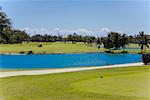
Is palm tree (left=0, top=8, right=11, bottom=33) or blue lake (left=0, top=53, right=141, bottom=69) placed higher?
palm tree (left=0, top=8, right=11, bottom=33)

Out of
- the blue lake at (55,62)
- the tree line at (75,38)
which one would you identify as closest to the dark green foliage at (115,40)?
the tree line at (75,38)

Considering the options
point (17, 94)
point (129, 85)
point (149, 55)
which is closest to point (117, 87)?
point (129, 85)

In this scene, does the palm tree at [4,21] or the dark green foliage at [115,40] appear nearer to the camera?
the palm tree at [4,21]

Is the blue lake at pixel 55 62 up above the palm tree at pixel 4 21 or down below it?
below

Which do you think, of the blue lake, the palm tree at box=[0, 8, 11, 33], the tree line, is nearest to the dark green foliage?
the tree line

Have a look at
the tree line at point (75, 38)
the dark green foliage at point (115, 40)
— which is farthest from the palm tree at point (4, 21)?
the dark green foliage at point (115, 40)

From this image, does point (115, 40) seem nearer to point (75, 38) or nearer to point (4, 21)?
point (75, 38)

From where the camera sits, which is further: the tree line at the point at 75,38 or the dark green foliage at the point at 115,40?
the dark green foliage at the point at 115,40

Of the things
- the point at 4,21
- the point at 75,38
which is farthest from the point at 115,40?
the point at 4,21

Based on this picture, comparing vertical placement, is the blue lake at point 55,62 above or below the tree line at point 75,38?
below

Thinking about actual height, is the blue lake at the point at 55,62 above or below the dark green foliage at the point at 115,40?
below

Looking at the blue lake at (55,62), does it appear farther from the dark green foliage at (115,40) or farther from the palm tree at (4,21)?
the dark green foliage at (115,40)

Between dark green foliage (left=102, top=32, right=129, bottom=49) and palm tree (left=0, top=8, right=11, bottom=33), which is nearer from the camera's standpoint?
palm tree (left=0, top=8, right=11, bottom=33)

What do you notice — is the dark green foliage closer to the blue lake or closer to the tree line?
the tree line
